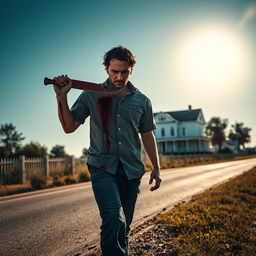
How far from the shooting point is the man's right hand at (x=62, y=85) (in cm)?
221

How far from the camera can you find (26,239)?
4.45 m

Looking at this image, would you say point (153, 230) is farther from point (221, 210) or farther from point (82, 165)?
point (82, 165)

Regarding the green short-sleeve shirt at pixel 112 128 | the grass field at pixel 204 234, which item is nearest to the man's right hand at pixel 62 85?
the green short-sleeve shirt at pixel 112 128

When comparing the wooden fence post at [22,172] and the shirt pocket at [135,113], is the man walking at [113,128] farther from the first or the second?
the wooden fence post at [22,172]

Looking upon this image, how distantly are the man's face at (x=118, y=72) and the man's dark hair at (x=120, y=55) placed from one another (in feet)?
0.14

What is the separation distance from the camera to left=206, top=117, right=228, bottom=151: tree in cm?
7056

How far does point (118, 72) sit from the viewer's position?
8.43ft

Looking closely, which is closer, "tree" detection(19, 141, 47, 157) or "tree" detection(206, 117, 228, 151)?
"tree" detection(19, 141, 47, 157)

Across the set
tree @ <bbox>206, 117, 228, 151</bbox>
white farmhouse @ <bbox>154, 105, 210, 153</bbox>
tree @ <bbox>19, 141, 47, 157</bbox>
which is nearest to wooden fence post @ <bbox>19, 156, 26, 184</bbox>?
tree @ <bbox>19, 141, 47, 157</bbox>

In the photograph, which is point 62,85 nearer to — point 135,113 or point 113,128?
point 113,128

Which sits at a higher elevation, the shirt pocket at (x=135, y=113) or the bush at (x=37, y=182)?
the shirt pocket at (x=135, y=113)

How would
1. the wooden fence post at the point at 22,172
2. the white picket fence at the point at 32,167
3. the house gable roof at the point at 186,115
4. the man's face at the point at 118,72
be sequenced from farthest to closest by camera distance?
1. the house gable roof at the point at 186,115
2. the wooden fence post at the point at 22,172
3. the white picket fence at the point at 32,167
4. the man's face at the point at 118,72

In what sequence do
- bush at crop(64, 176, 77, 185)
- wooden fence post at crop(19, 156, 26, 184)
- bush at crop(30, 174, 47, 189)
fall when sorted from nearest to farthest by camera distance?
1. bush at crop(30, 174, 47, 189)
2. wooden fence post at crop(19, 156, 26, 184)
3. bush at crop(64, 176, 77, 185)

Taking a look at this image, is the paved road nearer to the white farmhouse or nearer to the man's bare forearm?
the man's bare forearm
